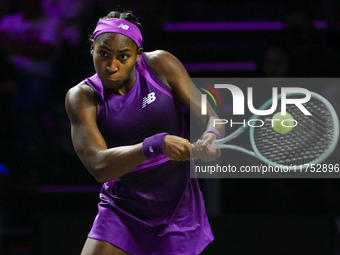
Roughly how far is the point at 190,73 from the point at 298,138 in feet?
4.69

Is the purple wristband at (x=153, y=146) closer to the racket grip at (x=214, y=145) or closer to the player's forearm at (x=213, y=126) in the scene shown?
the racket grip at (x=214, y=145)

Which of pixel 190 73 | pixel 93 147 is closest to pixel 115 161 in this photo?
pixel 93 147

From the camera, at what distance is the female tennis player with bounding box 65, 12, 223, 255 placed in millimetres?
2635

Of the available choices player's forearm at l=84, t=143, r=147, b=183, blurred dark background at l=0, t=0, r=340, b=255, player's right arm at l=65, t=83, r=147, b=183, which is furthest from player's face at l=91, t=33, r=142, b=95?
blurred dark background at l=0, t=0, r=340, b=255

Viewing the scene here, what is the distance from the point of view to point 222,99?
4.23 meters

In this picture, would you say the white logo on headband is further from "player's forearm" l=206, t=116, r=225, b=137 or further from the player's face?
"player's forearm" l=206, t=116, r=225, b=137

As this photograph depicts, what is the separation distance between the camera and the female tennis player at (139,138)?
2635mm

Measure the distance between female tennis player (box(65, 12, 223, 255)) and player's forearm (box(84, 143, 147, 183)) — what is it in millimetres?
80

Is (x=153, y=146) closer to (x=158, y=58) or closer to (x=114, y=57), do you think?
(x=114, y=57)

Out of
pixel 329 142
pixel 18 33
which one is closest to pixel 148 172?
pixel 329 142

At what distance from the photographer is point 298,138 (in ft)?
11.1

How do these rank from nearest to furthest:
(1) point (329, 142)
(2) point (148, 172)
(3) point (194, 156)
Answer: (3) point (194, 156) < (2) point (148, 172) < (1) point (329, 142)

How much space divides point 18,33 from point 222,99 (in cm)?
173

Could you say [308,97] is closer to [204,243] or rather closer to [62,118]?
[204,243]
